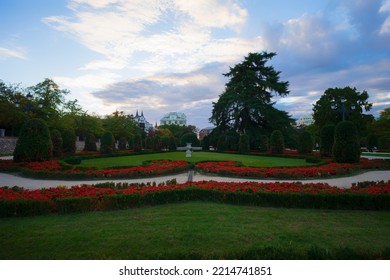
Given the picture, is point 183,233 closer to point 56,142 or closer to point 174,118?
point 56,142

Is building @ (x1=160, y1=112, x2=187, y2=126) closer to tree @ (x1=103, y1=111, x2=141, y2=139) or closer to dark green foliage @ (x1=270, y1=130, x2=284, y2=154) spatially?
tree @ (x1=103, y1=111, x2=141, y2=139)

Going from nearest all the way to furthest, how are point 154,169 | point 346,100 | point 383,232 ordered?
point 383,232, point 154,169, point 346,100

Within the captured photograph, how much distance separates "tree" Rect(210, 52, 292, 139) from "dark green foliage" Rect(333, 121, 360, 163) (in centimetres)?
1562

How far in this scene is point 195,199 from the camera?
7184 mm

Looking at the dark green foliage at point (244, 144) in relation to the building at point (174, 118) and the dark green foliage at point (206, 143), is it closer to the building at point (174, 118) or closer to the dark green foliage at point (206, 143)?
the dark green foliage at point (206, 143)

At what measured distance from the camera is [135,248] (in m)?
3.66

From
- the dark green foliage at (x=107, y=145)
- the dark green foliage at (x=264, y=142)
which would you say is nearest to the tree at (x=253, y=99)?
the dark green foliage at (x=264, y=142)

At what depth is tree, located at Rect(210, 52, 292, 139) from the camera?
31.7 metres

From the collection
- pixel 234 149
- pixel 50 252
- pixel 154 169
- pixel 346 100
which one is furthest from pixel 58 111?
pixel 346 100

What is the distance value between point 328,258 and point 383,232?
216 cm

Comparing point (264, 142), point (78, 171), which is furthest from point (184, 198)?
point (264, 142)

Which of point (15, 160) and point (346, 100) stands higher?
point (346, 100)

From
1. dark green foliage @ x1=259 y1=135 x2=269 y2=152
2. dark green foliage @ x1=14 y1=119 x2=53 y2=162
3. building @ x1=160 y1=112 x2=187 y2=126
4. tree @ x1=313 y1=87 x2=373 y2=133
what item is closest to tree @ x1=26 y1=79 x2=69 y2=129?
dark green foliage @ x1=14 y1=119 x2=53 y2=162
